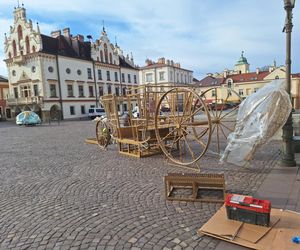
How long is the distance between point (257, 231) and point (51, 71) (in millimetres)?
40000

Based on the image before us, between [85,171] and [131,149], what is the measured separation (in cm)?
280

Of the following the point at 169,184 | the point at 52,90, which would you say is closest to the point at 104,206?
the point at 169,184

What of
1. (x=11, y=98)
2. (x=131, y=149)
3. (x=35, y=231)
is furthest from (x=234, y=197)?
(x=11, y=98)

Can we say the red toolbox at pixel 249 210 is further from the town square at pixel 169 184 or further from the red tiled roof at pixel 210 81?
the red tiled roof at pixel 210 81

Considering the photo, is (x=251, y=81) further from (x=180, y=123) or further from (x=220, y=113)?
(x=180, y=123)

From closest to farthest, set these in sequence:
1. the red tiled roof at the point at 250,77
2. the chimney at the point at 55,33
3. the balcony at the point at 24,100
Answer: the balcony at the point at 24,100 < the chimney at the point at 55,33 < the red tiled roof at the point at 250,77

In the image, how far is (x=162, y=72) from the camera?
6800 centimetres

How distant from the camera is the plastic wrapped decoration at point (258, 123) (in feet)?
20.6

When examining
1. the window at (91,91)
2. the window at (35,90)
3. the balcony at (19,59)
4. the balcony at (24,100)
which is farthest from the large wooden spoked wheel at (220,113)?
the window at (91,91)

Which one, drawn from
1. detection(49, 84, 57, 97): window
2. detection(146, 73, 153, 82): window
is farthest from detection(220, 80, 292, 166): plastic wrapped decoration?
detection(146, 73, 153, 82): window

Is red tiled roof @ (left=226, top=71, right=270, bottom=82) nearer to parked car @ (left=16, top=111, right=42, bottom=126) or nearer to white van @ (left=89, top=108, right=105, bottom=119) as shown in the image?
white van @ (left=89, top=108, right=105, bottom=119)

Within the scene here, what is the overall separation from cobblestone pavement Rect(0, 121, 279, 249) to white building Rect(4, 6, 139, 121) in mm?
29862

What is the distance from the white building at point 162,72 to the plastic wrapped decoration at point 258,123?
59233 mm

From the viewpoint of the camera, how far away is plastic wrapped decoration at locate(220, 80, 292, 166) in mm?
6273
